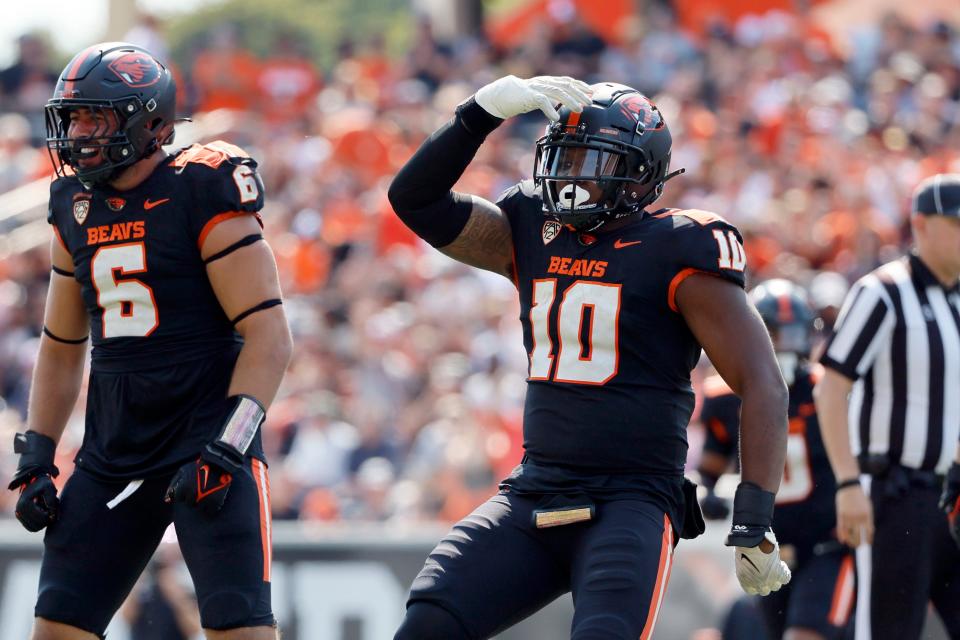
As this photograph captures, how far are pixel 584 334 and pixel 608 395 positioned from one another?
0.60 feet

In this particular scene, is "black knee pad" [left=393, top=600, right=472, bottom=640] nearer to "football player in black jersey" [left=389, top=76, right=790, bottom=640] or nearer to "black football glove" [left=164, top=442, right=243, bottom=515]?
"football player in black jersey" [left=389, top=76, right=790, bottom=640]

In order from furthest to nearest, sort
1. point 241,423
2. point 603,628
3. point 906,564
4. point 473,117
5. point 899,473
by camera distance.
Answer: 1. point 899,473
2. point 906,564
3. point 473,117
4. point 241,423
5. point 603,628

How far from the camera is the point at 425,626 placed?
4133 mm

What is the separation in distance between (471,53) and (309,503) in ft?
24.8

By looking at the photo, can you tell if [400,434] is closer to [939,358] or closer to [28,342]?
[28,342]

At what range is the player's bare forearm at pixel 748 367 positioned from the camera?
4.28 meters

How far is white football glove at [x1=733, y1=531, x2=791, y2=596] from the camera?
14.0 feet

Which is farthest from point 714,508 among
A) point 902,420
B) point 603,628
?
point 603,628

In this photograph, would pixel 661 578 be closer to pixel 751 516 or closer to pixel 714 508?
pixel 751 516

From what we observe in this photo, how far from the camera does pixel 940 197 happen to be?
233 inches

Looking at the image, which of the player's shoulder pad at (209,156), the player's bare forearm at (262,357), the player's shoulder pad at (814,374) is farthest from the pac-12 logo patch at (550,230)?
the player's shoulder pad at (814,374)

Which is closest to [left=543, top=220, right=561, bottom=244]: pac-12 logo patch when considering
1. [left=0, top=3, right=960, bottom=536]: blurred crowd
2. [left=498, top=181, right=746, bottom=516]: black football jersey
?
[left=498, top=181, right=746, bottom=516]: black football jersey

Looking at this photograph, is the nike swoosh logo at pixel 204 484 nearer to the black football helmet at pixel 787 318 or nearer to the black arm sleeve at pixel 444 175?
the black arm sleeve at pixel 444 175

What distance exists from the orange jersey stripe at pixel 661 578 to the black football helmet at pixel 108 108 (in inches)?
76.8
